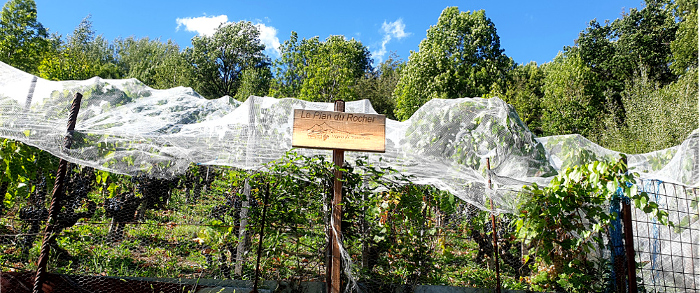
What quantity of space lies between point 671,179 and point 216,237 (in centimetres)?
389

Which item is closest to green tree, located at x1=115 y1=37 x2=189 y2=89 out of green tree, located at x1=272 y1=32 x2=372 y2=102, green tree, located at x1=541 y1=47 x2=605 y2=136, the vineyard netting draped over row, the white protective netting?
green tree, located at x1=272 y1=32 x2=372 y2=102

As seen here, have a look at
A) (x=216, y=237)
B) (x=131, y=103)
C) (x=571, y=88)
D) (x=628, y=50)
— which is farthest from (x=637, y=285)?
(x=628, y=50)

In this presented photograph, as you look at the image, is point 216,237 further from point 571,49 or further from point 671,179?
point 571,49

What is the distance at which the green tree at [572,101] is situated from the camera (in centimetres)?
1738

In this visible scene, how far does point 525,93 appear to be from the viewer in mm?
19188

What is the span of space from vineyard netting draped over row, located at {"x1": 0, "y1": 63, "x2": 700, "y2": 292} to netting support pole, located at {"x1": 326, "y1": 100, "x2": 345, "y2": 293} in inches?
3.9

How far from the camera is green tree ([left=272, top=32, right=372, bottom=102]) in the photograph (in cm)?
1395

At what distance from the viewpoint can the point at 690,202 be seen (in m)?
3.43

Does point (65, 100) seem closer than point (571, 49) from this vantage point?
Yes

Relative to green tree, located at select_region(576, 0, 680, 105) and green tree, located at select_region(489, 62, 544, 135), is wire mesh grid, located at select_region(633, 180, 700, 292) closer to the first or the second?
green tree, located at select_region(489, 62, 544, 135)

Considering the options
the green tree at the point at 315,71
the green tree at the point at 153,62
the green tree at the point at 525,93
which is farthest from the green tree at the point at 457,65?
the green tree at the point at 153,62

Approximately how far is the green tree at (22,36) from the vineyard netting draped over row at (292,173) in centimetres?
1933

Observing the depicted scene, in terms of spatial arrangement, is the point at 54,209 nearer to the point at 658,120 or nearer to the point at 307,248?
the point at 307,248

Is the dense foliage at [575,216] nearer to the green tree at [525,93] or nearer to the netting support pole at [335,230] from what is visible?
the netting support pole at [335,230]
